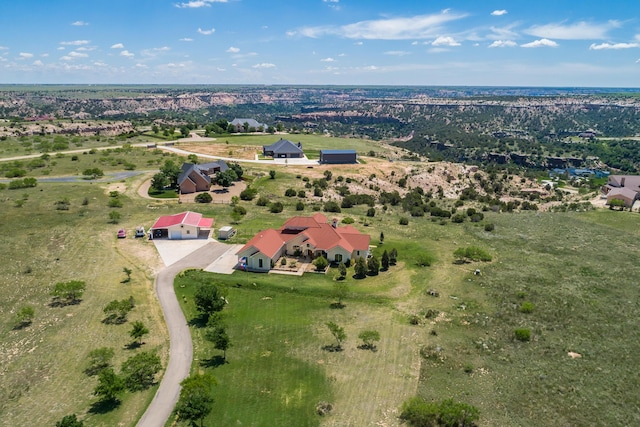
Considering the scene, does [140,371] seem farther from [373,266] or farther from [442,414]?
[373,266]

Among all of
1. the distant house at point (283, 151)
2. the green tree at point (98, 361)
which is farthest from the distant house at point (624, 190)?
the green tree at point (98, 361)

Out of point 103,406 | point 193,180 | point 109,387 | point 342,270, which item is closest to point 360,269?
point 342,270

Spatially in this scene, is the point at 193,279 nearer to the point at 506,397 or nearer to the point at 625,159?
the point at 506,397

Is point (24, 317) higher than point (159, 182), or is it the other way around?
point (159, 182)

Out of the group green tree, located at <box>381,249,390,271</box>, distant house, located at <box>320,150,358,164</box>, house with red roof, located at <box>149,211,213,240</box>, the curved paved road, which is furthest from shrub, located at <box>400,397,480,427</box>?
distant house, located at <box>320,150,358,164</box>

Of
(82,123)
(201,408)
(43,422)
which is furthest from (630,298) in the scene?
(82,123)
